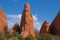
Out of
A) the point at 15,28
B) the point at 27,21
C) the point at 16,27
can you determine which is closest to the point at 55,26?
the point at 27,21

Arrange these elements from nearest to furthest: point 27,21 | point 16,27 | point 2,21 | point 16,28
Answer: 1. point 2,21
2. point 27,21
3. point 16,28
4. point 16,27

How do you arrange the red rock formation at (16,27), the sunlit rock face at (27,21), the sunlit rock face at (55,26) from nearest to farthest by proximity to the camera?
the sunlit rock face at (27,21) → the red rock formation at (16,27) → the sunlit rock face at (55,26)

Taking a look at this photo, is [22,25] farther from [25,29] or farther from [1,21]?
[1,21]

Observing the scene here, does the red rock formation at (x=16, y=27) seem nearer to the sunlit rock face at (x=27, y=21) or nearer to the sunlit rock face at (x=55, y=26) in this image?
the sunlit rock face at (x=27, y=21)

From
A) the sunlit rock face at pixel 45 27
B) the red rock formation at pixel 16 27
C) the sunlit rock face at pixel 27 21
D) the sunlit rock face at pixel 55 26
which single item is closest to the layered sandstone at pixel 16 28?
the red rock formation at pixel 16 27

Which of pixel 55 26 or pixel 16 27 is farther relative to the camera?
pixel 55 26

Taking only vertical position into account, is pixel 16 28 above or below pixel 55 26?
below

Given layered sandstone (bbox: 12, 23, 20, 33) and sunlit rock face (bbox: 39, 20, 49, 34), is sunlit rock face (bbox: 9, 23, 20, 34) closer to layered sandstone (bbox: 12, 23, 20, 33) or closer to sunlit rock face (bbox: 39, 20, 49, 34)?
layered sandstone (bbox: 12, 23, 20, 33)

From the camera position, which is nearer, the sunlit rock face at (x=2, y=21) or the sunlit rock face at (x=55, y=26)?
the sunlit rock face at (x=2, y=21)

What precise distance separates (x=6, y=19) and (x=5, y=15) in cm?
105

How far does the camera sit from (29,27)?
63.8 m

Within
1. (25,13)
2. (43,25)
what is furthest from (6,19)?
(43,25)

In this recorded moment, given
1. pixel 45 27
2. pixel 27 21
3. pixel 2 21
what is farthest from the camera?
pixel 45 27

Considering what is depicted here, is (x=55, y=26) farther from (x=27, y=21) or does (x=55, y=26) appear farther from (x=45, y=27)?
(x=27, y=21)
